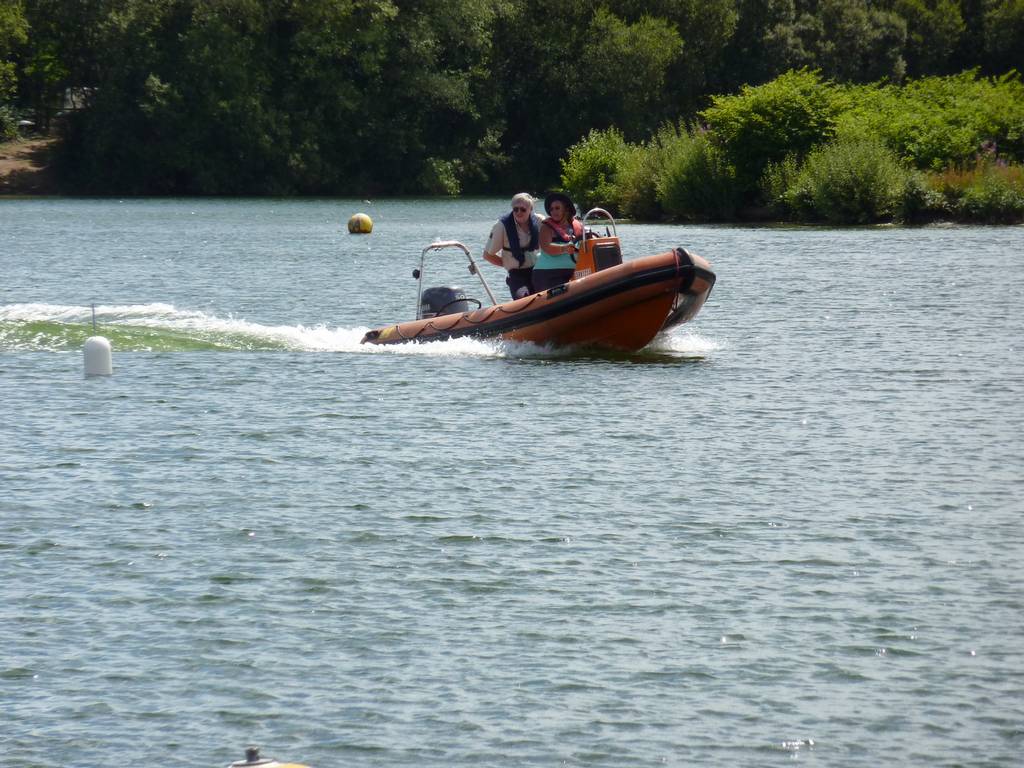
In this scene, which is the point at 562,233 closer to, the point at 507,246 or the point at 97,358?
the point at 507,246

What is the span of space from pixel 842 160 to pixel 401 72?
33.6m

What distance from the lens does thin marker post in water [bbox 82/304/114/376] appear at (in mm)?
17562

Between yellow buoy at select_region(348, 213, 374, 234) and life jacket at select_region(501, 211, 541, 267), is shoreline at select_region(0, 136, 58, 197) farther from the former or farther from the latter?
life jacket at select_region(501, 211, 541, 267)

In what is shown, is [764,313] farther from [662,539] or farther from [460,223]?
[460,223]

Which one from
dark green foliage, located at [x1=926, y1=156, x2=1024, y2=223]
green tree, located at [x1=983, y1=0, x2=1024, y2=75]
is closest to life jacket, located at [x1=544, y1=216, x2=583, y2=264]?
dark green foliage, located at [x1=926, y1=156, x2=1024, y2=223]

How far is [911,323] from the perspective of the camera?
72.0 ft

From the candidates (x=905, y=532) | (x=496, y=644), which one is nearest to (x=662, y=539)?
(x=905, y=532)

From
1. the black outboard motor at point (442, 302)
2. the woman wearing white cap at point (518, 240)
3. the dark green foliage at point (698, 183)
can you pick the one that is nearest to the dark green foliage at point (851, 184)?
the dark green foliage at point (698, 183)

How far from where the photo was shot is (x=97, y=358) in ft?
57.9

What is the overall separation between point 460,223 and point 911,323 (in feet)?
90.4

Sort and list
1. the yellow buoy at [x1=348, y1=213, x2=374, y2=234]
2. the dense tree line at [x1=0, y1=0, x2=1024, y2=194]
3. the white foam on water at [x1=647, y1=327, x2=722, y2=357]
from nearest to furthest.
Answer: the white foam on water at [x1=647, y1=327, x2=722, y2=357], the yellow buoy at [x1=348, y1=213, x2=374, y2=234], the dense tree line at [x1=0, y1=0, x2=1024, y2=194]

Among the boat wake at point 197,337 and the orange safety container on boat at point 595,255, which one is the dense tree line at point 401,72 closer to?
the boat wake at point 197,337

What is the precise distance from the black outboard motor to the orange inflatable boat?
0.89 ft

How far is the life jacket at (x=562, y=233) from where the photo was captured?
1767 cm
